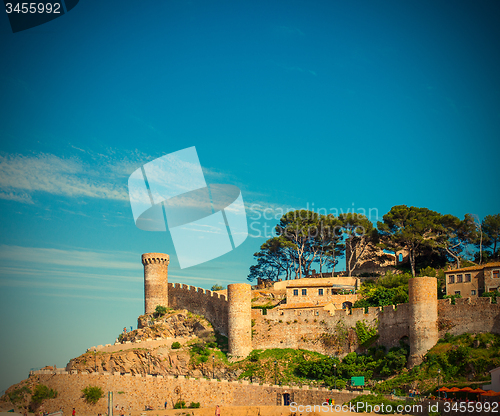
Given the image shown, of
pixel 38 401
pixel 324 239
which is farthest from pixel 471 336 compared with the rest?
pixel 38 401

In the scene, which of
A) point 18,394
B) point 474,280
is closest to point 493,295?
point 474,280

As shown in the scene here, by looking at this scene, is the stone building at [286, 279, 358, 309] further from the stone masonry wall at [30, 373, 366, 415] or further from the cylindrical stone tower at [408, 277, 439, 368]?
the stone masonry wall at [30, 373, 366, 415]

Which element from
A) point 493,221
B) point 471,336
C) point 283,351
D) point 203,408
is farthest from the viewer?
point 493,221

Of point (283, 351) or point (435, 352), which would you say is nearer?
point (435, 352)

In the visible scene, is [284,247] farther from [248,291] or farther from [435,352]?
[435,352]

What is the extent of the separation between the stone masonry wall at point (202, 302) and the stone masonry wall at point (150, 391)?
973cm

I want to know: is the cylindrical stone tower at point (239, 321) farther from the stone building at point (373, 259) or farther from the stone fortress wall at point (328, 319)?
the stone building at point (373, 259)

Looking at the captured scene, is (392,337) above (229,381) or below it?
above

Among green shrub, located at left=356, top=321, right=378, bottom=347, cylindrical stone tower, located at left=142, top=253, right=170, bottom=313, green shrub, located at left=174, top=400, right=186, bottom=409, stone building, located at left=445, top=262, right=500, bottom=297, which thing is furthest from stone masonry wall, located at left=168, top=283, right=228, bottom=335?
stone building, located at left=445, top=262, right=500, bottom=297

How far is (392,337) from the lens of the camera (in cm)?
4172

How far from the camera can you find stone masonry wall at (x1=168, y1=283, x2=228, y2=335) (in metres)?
51.1

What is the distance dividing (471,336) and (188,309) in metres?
28.9

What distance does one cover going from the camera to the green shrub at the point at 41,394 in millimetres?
41312

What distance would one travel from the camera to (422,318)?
3881cm
